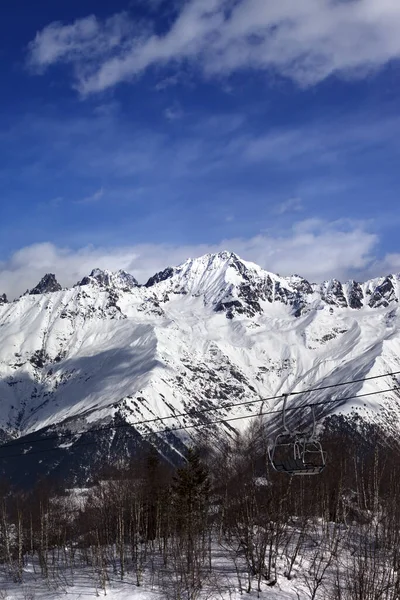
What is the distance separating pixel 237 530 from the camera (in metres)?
64.6

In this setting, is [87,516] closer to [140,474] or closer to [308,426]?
[140,474]

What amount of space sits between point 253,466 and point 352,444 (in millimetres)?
43834

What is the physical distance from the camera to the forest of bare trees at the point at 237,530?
55094mm

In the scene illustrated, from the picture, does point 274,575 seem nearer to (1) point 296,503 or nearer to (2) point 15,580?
(1) point 296,503

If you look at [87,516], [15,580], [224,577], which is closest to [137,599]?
[224,577]

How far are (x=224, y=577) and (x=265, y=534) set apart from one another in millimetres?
8031

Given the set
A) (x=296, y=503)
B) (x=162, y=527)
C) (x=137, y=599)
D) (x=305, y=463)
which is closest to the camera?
(x=305, y=463)

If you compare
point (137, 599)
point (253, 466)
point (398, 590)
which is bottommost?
point (137, 599)

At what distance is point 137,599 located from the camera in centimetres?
6041

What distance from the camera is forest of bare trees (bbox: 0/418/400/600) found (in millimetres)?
55094

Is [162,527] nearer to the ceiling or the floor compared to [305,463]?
nearer to the floor

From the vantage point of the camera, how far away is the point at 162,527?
289 ft

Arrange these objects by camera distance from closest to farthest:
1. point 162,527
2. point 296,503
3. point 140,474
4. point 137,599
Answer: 1. point 137,599
2. point 296,503
3. point 162,527
4. point 140,474

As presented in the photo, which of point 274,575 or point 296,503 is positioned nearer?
point 274,575
